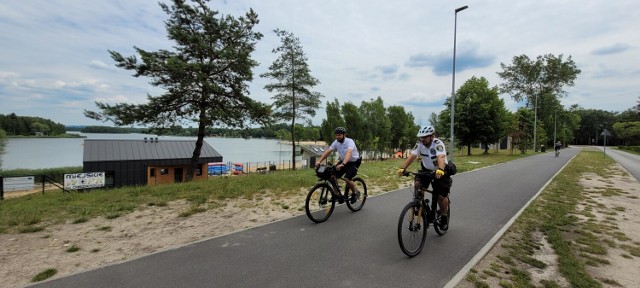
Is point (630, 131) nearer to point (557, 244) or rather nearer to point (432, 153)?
point (557, 244)

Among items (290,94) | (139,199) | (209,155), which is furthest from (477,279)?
(209,155)

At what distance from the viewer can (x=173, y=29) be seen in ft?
42.1

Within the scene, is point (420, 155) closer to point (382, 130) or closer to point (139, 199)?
point (139, 199)

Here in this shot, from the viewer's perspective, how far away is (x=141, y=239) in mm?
4430

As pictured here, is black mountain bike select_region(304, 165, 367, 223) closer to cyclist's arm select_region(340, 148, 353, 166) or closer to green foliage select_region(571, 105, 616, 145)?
cyclist's arm select_region(340, 148, 353, 166)

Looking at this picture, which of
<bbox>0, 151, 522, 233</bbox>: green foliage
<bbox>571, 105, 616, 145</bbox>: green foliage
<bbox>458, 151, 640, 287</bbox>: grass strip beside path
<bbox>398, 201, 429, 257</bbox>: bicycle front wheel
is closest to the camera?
<bbox>458, 151, 640, 287</bbox>: grass strip beside path

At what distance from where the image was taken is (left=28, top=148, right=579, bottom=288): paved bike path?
3146 mm

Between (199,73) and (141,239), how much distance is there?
9498 millimetres

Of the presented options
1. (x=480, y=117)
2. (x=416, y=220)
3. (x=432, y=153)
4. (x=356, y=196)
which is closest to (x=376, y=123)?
(x=480, y=117)

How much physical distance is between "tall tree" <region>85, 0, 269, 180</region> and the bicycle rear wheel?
8.96 m

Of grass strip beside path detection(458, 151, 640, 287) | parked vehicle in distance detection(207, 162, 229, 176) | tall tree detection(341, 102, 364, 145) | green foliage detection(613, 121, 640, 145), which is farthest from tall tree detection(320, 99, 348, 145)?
green foliage detection(613, 121, 640, 145)

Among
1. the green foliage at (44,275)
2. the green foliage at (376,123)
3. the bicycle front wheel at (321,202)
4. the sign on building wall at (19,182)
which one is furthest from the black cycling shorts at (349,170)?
the green foliage at (376,123)

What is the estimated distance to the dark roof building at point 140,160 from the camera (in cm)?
2123

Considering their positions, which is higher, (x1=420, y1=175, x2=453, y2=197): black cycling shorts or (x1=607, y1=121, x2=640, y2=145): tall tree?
(x1=607, y1=121, x2=640, y2=145): tall tree
